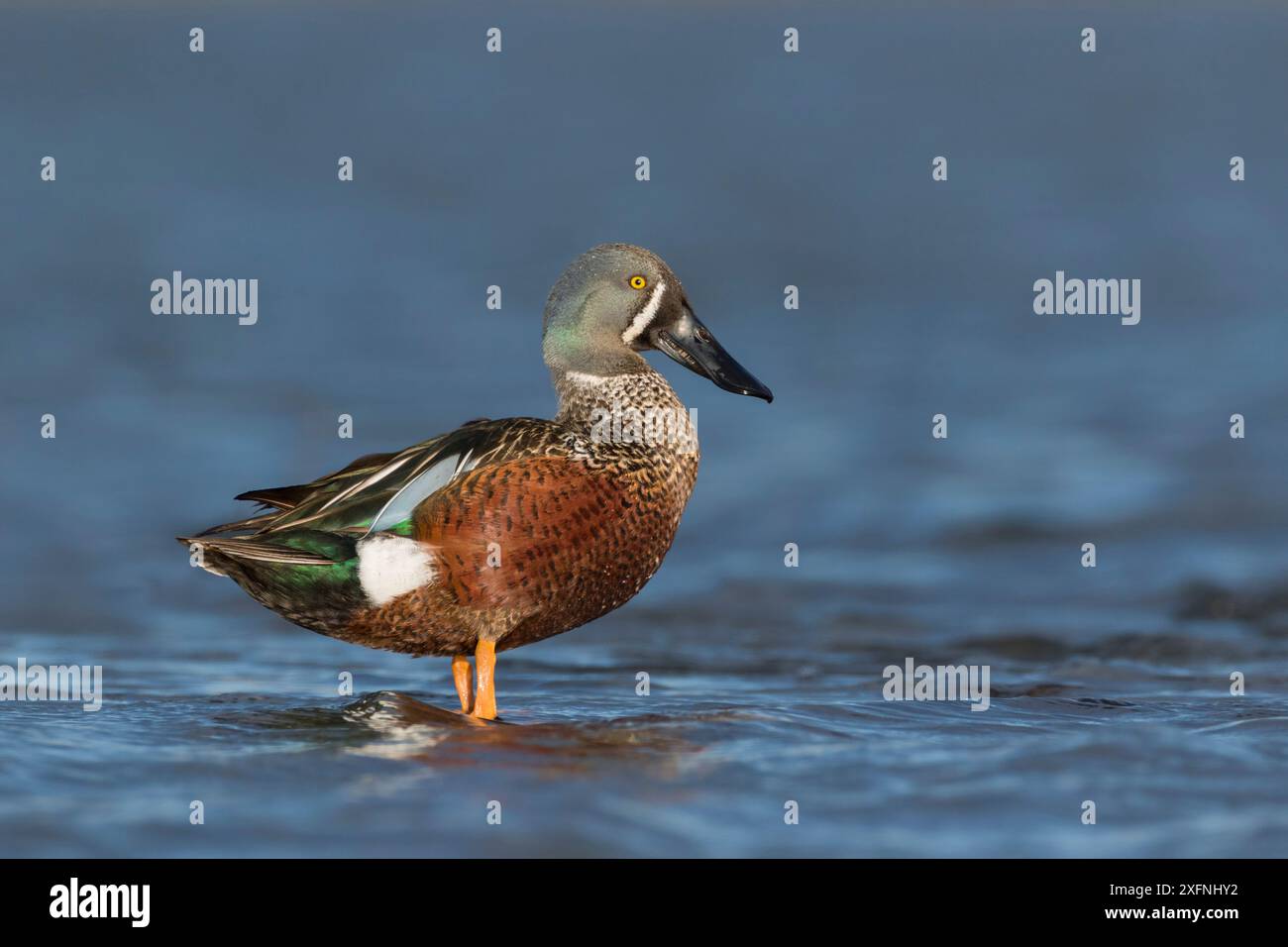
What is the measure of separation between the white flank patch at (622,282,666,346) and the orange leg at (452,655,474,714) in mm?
1269

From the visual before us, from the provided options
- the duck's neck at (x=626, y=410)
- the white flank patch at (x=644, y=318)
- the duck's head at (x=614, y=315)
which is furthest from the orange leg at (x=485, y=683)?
the white flank patch at (x=644, y=318)

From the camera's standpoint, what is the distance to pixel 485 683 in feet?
18.1

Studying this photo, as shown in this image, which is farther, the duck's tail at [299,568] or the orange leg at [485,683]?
the orange leg at [485,683]

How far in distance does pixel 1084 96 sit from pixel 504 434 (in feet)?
49.1

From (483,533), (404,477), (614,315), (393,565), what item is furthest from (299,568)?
(614,315)

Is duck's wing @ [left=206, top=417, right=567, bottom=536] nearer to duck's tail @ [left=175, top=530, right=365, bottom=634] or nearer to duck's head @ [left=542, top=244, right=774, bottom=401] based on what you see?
duck's tail @ [left=175, top=530, right=365, bottom=634]

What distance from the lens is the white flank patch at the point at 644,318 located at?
5.91 metres

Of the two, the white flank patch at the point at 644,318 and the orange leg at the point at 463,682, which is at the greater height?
the white flank patch at the point at 644,318

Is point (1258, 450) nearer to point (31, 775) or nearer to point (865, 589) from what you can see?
point (865, 589)

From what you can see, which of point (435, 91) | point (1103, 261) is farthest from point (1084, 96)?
point (435, 91)

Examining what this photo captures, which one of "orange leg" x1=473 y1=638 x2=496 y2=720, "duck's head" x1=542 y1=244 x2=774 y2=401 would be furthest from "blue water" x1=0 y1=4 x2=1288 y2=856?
"duck's head" x1=542 y1=244 x2=774 y2=401

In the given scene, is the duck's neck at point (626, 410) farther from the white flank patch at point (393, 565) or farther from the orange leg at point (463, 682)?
the orange leg at point (463, 682)

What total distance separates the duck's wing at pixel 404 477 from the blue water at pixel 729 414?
673 millimetres

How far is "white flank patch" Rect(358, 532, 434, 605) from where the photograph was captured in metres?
5.34
